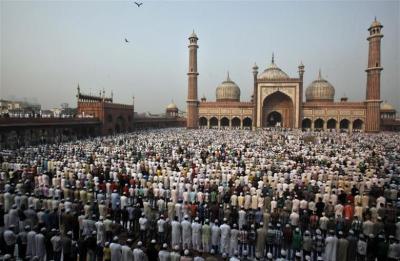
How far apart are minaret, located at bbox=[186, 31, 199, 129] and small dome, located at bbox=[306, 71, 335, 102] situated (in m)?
20.8

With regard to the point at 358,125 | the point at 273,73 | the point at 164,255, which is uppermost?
the point at 273,73

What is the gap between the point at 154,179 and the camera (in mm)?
9508

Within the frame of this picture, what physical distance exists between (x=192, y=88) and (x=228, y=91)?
9201 millimetres

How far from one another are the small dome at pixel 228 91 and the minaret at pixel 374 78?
2195 centimetres

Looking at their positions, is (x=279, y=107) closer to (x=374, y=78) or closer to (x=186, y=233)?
(x=374, y=78)

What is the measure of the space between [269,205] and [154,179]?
4.09 meters

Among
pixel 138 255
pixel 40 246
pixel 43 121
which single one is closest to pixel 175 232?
pixel 138 255

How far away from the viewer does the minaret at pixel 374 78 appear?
3705cm

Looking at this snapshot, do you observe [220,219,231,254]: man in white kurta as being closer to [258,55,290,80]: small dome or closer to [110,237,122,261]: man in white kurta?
[110,237,122,261]: man in white kurta

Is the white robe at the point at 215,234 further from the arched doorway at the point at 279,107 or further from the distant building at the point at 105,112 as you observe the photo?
the arched doorway at the point at 279,107

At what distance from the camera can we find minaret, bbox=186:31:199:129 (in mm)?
45812

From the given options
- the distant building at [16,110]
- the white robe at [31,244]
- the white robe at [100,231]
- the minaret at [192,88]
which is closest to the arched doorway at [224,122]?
the minaret at [192,88]

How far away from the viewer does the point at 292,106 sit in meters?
42.5

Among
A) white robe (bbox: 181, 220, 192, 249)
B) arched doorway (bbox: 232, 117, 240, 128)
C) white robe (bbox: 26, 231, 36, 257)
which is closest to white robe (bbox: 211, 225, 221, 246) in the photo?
white robe (bbox: 181, 220, 192, 249)
